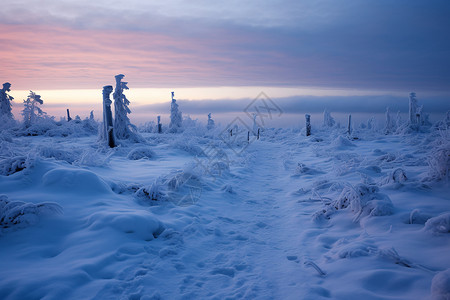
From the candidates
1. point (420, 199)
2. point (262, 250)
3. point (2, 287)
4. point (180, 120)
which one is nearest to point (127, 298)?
point (2, 287)

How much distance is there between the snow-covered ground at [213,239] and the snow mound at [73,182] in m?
0.02

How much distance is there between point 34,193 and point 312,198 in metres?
6.69

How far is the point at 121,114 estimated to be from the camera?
1755 cm

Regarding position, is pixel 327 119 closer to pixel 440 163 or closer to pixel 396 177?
pixel 396 177

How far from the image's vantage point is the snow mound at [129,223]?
4.36m

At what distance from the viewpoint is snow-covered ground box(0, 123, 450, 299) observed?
10.4 ft

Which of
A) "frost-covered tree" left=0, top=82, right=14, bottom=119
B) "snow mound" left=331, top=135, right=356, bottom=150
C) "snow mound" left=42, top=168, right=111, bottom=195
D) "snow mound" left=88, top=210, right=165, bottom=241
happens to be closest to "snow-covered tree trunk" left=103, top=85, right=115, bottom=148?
"snow mound" left=42, top=168, right=111, bottom=195

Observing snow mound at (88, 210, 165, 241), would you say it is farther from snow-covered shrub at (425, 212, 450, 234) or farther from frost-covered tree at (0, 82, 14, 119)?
frost-covered tree at (0, 82, 14, 119)

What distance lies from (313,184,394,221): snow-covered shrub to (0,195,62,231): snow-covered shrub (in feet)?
18.0

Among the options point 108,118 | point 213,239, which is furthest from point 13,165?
point 108,118

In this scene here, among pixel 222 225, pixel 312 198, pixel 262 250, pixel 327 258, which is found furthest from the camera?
pixel 312 198

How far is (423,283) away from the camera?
3.03 m

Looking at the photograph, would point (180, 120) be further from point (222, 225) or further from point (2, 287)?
point (2, 287)

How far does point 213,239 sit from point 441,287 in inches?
132
